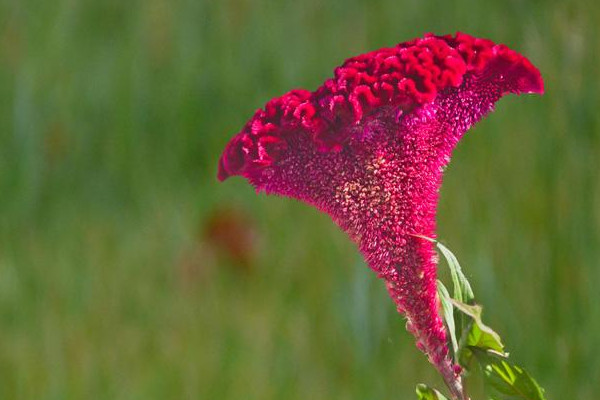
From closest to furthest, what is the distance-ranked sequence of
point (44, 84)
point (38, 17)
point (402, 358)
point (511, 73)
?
point (511, 73), point (402, 358), point (44, 84), point (38, 17)

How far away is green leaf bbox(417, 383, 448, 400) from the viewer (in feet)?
1.04

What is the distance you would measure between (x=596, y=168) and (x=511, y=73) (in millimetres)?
597

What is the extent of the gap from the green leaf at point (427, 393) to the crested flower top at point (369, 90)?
8 centimetres

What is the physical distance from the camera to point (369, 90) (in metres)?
0.27

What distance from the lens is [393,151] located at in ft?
0.96

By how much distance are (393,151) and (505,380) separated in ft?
0.25

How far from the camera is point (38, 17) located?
1579 millimetres

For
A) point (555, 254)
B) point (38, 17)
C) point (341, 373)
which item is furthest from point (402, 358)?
point (38, 17)

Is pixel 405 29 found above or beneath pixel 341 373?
above

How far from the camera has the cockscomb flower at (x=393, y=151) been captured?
0.92 ft

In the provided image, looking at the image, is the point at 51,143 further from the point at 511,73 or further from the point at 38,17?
the point at 511,73

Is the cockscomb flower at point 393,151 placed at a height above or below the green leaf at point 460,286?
above

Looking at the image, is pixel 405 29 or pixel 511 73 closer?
pixel 511 73

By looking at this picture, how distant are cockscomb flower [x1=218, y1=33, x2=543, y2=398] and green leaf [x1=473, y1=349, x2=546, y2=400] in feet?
0.10
